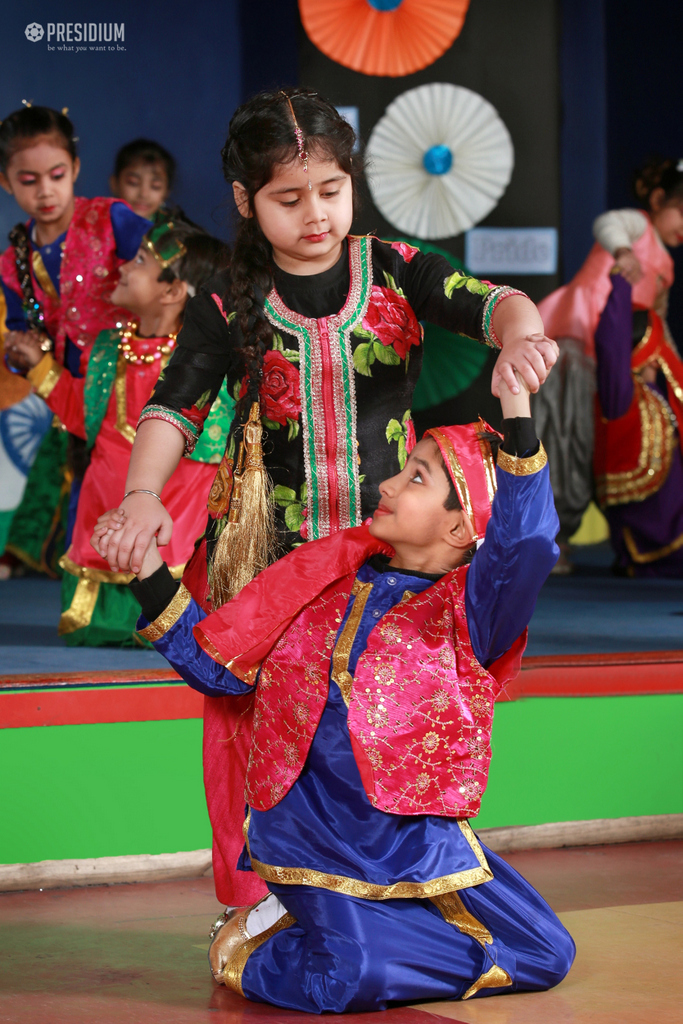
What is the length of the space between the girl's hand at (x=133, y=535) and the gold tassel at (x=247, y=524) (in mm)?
179

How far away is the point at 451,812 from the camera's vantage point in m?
1.50

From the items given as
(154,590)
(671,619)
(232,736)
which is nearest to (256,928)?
(232,736)

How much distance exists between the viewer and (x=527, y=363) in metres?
1.32

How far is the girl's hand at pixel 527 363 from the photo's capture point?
1.32 meters

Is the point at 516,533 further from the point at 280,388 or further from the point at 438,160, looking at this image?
the point at 438,160

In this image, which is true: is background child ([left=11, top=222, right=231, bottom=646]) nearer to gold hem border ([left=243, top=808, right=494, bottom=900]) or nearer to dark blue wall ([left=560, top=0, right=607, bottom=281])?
gold hem border ([left=243, top=808, right=494, bottom=900])

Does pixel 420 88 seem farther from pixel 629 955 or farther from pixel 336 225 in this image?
pixel 629 955

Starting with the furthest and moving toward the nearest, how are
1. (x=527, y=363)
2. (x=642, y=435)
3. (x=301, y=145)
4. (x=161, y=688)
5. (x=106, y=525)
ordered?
(x=642, y=435)
(x=161, y=688)
(x=301, y=145)
(x=106, y=525)
(x=527, y=363)

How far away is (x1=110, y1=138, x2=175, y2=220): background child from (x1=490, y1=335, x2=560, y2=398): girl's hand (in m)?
3.40

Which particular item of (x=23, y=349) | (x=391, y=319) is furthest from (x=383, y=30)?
(x=391, y=319)

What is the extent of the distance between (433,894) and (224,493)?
0.57m

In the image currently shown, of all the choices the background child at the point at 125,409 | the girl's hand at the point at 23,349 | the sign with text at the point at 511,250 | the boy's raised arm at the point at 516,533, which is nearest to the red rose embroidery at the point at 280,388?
the boy's raised arm at the point at 516,533

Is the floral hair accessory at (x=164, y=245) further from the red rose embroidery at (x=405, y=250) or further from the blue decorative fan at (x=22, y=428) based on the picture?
the blue decorative fan at (x=22, y=428)

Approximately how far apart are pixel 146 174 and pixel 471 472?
3392 millimetres
